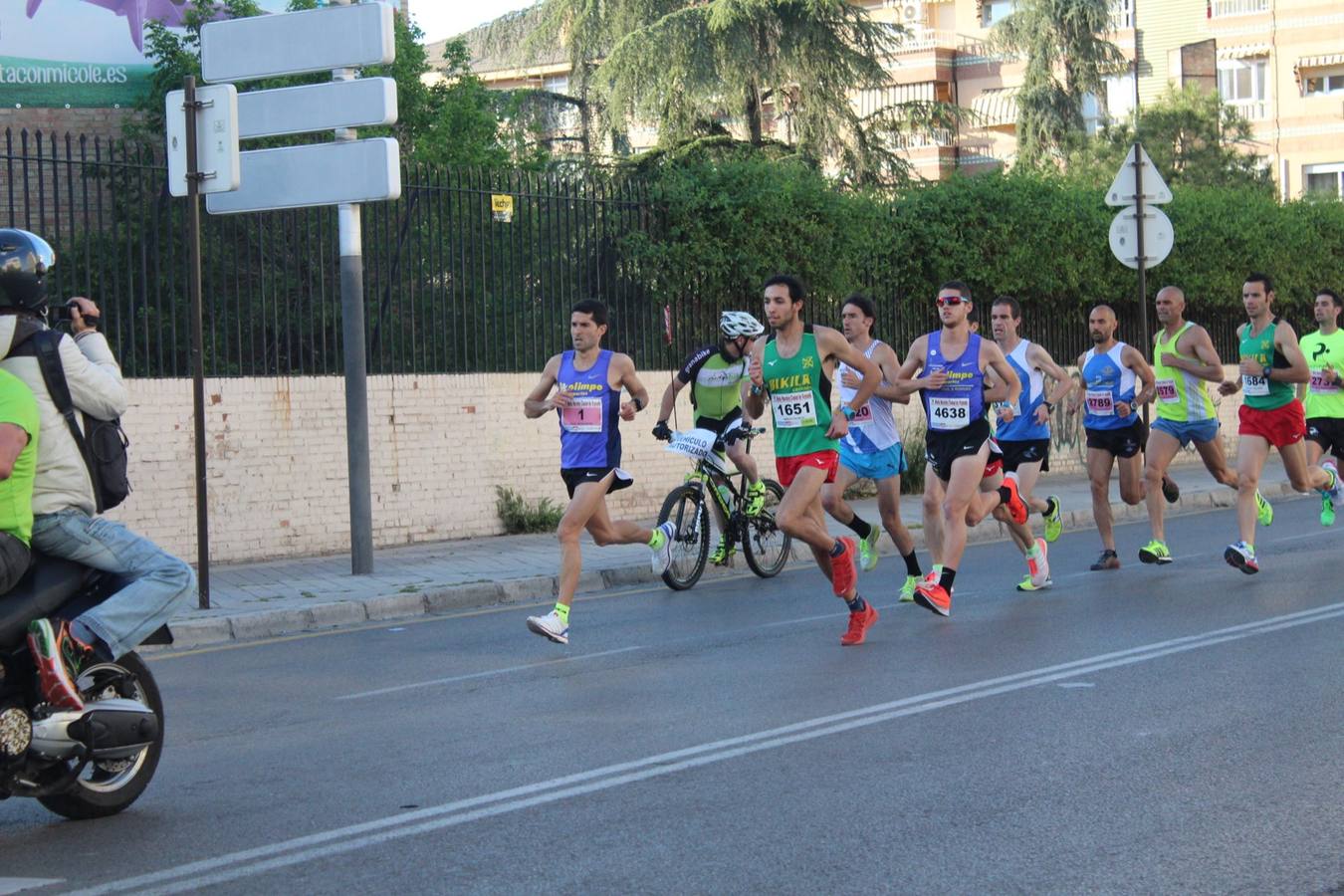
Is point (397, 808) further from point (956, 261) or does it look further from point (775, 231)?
point (956, 261)

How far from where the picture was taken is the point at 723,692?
845 centimetres

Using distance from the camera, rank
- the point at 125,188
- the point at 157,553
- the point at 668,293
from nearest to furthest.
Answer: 1. the point at 157,553
2. the point at 125,188
3. the point at 668,293

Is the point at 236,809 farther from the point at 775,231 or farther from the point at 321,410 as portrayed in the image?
the point at 775,231

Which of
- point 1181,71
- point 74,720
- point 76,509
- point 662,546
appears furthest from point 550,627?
point 1181,71

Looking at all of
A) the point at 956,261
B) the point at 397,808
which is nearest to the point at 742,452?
the point at 397,808

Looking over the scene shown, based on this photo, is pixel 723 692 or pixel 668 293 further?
pixel 668 293

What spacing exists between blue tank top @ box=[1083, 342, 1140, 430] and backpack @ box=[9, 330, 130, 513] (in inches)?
347

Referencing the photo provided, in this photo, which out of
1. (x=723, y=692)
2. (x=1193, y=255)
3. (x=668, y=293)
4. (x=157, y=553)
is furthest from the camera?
(x=1193, y=255)

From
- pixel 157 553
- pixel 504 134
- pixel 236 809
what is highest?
pixel 504 134

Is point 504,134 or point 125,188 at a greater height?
point 504,134

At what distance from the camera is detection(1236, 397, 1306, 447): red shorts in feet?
43.6

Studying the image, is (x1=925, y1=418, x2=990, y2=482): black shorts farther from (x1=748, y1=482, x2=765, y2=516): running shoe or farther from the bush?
the bush

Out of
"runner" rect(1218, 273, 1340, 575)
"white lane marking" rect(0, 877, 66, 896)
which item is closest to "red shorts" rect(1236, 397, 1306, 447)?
"runner" rect(1218, 273, 1340, 575)

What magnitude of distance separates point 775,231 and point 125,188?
24.7 feet
